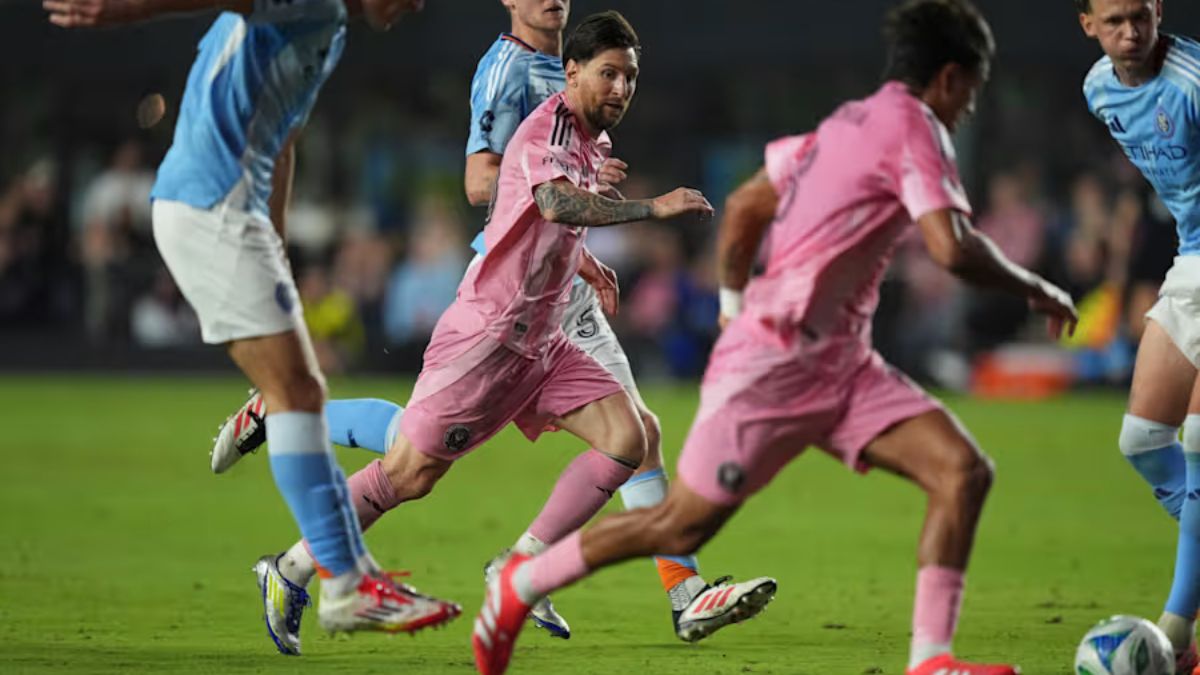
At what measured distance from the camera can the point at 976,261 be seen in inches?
223

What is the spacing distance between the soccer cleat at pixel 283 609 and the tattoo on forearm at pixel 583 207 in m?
1.79

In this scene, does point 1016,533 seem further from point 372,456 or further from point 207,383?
point 207,383

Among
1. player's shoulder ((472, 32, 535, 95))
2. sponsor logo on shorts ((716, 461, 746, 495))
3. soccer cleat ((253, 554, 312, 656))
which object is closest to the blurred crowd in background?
player's shoulder ((472, 32, 535, 95))

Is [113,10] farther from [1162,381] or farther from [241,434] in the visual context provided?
[1162,381]

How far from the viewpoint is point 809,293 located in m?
5.87

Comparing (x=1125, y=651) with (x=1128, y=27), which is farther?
(x=1128, y=27)

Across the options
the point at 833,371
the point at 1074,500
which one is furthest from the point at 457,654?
the point at 1074,500

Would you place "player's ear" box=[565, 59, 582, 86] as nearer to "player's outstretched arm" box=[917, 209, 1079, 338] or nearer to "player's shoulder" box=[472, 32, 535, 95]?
"player's shoulder" box=[472, 32, 535, 95]

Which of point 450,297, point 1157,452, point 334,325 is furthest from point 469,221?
point 1157,452

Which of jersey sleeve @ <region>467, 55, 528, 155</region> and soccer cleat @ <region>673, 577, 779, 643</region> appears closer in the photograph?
soccer cleat @ <region>673, 577, 779, 643</region>

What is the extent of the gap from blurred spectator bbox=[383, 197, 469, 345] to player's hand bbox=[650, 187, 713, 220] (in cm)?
1430

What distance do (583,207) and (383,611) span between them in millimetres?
1553

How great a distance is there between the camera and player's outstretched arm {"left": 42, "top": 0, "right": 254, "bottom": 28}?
593cm

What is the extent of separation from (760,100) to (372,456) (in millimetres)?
10843
